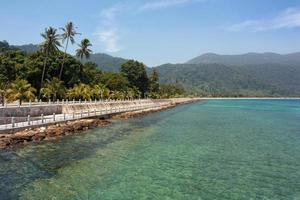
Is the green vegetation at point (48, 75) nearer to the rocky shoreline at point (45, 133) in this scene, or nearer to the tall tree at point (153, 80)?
the rocky shoreline at point (45, 133)

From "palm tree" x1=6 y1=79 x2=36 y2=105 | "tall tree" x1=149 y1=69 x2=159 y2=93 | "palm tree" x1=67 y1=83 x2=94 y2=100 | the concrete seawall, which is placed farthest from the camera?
"tall tree" x1=149 y1=69 x2=159 y2=93

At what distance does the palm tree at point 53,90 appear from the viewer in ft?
206

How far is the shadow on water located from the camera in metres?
18.2

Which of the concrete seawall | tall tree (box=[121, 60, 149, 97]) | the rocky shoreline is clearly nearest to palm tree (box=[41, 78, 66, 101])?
the concrete seawall

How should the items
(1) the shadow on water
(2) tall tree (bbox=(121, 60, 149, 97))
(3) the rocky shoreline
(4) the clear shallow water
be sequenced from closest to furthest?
(4) the clear shallow water, (1) the shadow on water, (3) the rocky shoreline, (2) tall tree (bbox=(121, 60, 149, 97))

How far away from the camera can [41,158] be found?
79.0 ft

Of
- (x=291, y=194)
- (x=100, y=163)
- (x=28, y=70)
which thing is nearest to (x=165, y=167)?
(x=100, y=163)

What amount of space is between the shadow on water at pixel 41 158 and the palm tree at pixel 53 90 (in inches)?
1119

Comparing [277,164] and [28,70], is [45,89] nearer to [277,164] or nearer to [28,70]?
[28,70]

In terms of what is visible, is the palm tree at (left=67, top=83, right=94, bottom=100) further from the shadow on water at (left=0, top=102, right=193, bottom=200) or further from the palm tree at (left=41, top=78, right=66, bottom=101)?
the shadow on water at (left=0, top=102, right=193, bottom=200)

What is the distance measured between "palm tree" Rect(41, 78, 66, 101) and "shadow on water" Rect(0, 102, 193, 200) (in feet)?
93.3

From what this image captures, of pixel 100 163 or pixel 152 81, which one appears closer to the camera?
pixel 100 163

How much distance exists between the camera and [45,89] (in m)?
62.6

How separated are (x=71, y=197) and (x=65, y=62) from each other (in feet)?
210
